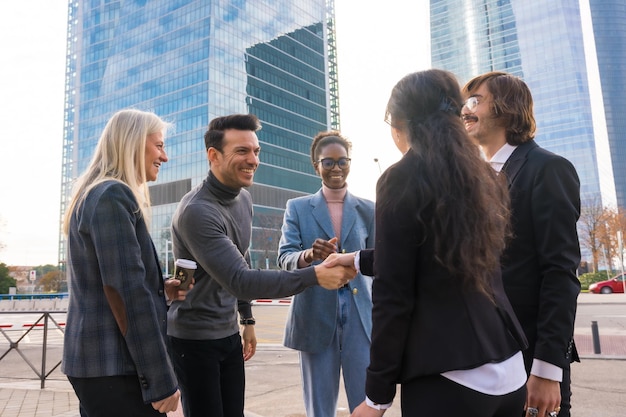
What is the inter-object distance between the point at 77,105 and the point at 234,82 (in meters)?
34.4

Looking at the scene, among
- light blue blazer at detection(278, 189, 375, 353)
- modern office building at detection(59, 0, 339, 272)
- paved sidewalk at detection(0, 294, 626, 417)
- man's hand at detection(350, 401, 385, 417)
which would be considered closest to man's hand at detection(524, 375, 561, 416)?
man's hand at detection(350, 401, 385, 417)

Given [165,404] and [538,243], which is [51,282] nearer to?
[165,404]

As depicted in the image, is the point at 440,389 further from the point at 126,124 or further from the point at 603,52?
the point at 603,52

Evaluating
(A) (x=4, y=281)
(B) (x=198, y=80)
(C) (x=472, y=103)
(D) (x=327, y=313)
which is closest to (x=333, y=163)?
(D) (x=327, y=313)

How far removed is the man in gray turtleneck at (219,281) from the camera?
108 inches

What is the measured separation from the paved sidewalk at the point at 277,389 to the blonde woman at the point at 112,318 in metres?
3.54

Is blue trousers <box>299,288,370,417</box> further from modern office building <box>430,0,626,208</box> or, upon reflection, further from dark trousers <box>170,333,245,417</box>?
modern office building <box>430,0,626,208</box>

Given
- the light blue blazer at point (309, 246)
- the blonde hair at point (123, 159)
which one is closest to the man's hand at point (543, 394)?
the light blue blazer at point (309, 246)

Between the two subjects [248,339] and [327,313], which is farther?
[248,339]

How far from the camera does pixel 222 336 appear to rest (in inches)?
116

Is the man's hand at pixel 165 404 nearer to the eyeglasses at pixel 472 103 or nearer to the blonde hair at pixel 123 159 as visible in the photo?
the blonde hair at pixel 123 159

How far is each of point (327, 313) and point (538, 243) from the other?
4.87 feet

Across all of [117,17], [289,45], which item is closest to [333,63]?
[289,45]

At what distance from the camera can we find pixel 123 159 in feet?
7.88
